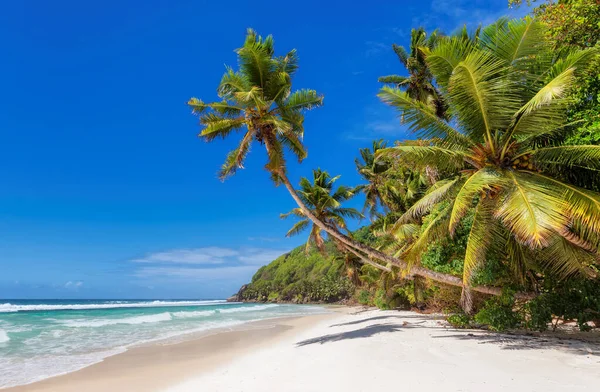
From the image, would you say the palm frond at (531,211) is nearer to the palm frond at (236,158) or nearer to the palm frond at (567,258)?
the palm frond at (567,258)

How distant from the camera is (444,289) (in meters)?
13.9

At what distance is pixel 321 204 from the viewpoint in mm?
22656

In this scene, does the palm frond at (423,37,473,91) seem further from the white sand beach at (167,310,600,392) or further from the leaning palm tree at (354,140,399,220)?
the leaning palm tree at (354,140,399,220)

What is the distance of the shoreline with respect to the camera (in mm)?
8062

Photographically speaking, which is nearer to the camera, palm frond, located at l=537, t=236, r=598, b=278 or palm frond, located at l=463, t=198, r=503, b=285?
palm frond, located at l=463, t=198, r=503, b=285

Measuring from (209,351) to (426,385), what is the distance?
9.22 metres

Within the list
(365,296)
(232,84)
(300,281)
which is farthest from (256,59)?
(300,281)

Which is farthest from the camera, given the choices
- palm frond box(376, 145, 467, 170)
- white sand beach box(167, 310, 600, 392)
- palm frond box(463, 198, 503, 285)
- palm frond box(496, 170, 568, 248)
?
palm frond box(376, 145, 467, 170)

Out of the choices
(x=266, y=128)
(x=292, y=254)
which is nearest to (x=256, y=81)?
(x=266, y=128)

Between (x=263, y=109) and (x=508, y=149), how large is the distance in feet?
24.9

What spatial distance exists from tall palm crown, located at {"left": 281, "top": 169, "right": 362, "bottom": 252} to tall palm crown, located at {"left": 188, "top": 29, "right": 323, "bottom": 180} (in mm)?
8417

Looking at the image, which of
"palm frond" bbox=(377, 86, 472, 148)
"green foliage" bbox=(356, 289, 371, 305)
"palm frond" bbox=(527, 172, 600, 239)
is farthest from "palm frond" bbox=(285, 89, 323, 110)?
"green foliage" bbox=(356, 289, 371, 305)

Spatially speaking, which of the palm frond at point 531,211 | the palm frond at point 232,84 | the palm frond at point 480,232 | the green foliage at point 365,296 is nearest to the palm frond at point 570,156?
the palm frond at point 531,211

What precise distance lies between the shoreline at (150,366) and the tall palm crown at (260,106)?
20.5 feet
